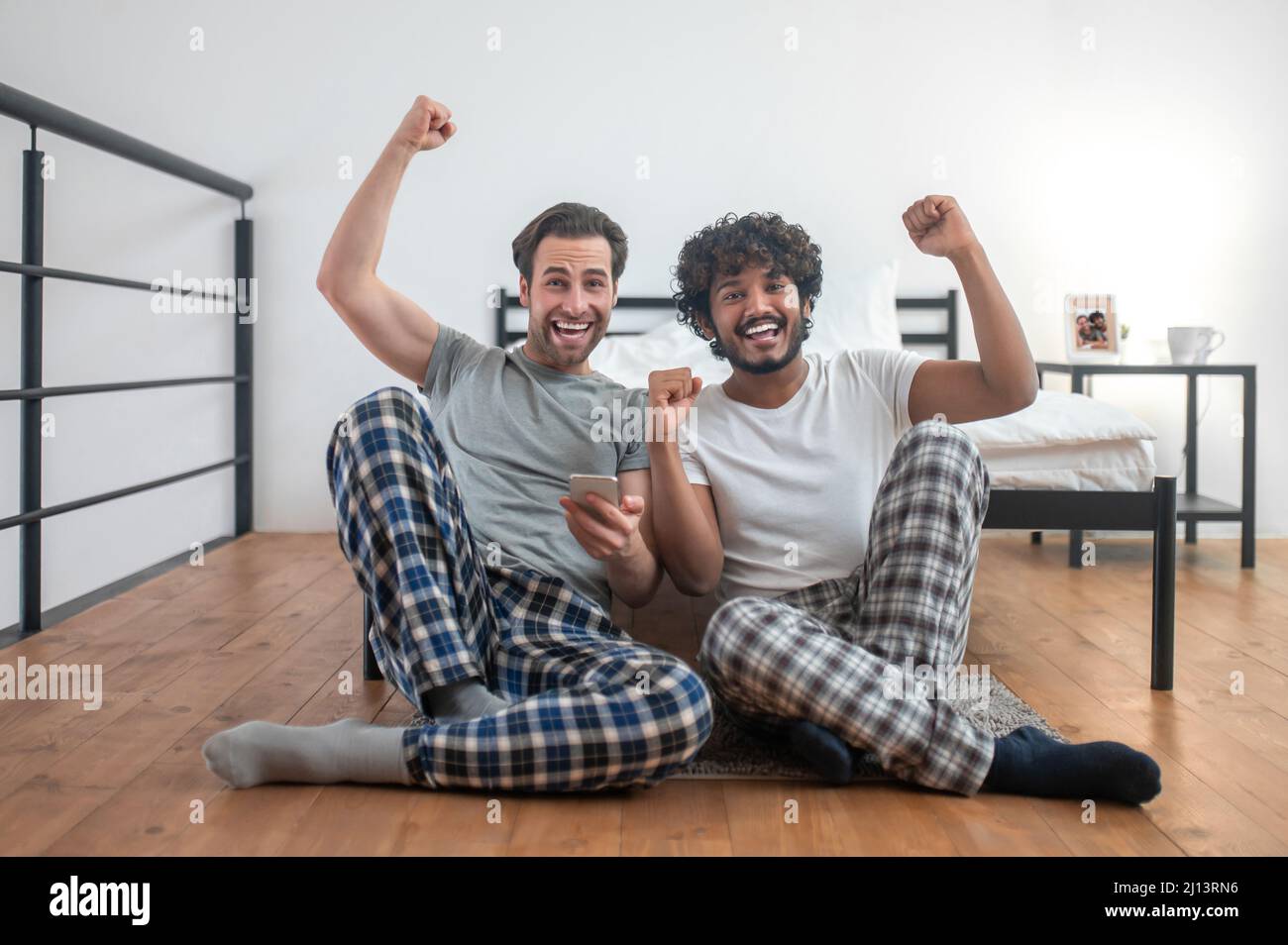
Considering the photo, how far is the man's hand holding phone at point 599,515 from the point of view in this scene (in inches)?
50.0

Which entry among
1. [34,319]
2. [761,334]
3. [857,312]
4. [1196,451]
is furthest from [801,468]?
[1196,451]

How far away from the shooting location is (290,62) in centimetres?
323

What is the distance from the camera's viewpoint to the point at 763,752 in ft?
4.59

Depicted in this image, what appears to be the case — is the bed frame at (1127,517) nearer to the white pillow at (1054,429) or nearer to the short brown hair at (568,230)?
the white pillow at (1054,429)

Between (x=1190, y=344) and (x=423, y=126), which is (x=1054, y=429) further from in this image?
(x=423, y=126)

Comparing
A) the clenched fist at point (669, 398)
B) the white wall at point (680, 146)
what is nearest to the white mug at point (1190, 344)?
the white wall at point (680, 146)

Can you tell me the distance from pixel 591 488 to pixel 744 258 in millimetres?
489

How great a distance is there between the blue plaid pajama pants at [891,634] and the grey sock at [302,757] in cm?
38

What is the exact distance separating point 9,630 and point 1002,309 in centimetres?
183

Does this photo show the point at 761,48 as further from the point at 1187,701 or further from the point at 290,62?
the point at 1187,701

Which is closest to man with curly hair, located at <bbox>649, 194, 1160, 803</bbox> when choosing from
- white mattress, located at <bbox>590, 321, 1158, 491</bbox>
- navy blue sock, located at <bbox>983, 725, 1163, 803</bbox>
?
navy blue sock, located at <bbox>983, 725, 1163, 803</bbox>

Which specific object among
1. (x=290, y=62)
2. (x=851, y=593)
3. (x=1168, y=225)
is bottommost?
(x=851, y=593)

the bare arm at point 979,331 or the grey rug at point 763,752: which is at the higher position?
the bare arm at point 979,331
